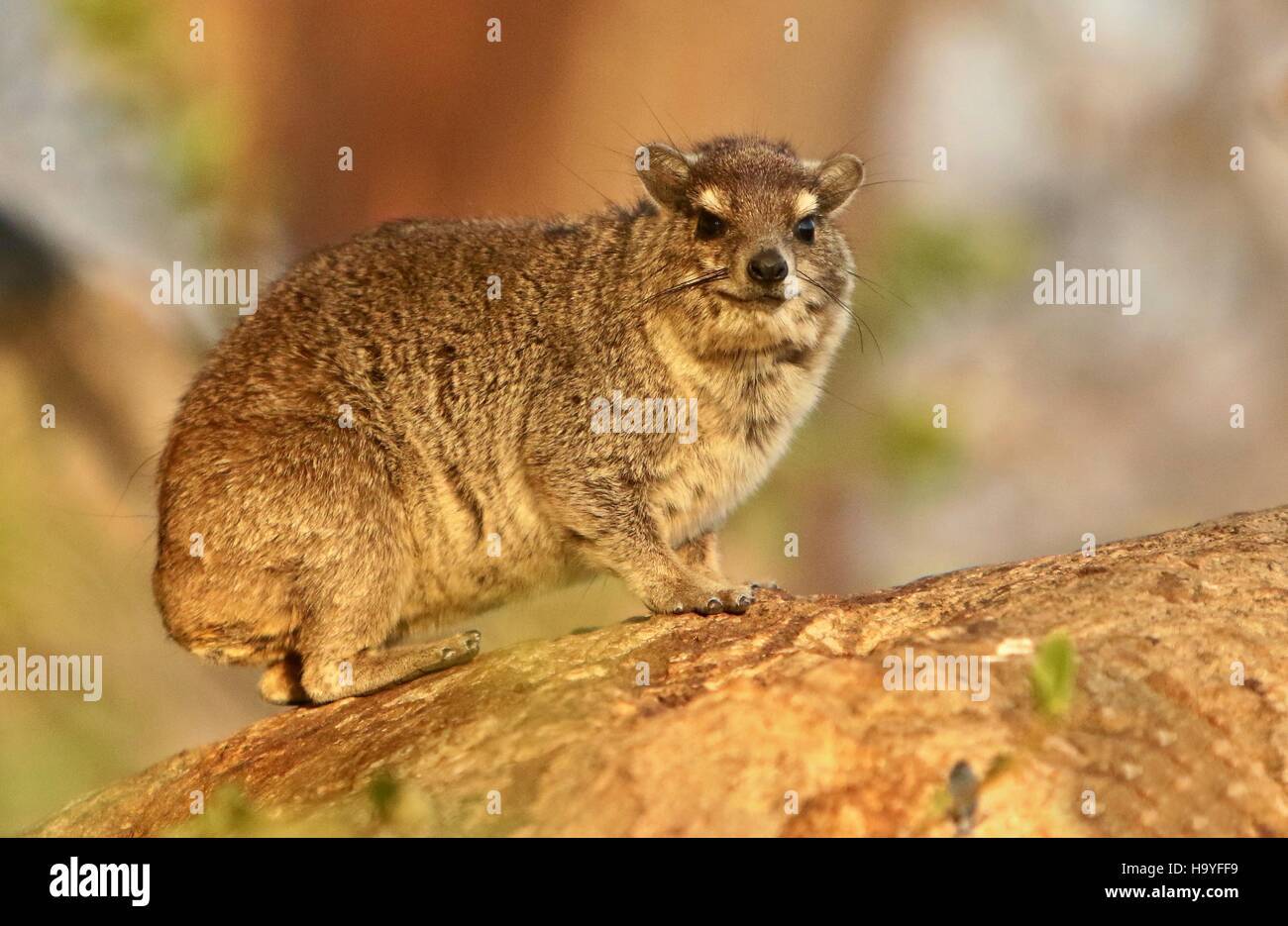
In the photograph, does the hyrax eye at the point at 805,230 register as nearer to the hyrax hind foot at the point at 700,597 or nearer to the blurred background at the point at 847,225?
the hyrax hind foot at the point at 700,597

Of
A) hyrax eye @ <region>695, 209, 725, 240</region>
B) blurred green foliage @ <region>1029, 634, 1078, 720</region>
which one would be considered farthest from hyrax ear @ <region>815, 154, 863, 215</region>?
blurred green foliage @ <region>1029, 634, 1078, 720</region>

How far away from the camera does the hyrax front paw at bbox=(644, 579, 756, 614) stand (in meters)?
6.57

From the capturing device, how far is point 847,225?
1270 cm

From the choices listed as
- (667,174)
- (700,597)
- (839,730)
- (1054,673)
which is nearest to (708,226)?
(667,174)

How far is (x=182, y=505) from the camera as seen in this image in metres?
6.93

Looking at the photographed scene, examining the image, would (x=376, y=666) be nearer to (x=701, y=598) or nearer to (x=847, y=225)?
(x=701, y=598)

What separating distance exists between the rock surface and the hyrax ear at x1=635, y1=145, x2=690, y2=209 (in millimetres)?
2519

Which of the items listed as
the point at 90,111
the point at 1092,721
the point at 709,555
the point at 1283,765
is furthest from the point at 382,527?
the point at 90,111

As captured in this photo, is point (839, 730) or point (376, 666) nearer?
point (839, 730)

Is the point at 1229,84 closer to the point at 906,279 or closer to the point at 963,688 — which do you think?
the point at 906,279

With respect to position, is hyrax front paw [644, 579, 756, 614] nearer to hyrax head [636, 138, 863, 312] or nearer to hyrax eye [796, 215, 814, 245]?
hyrax head [636, 138, 863, 312]

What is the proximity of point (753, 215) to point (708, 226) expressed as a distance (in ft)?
0.88

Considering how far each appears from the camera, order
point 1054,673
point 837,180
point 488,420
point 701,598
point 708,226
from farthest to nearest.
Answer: point 837,180 → point 488,420 → point 708,226 → point 701,598 → point 1054,673

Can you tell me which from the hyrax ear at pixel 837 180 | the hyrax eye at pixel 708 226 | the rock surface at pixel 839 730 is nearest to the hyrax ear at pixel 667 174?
the hyrax eye at pixel 708 226
